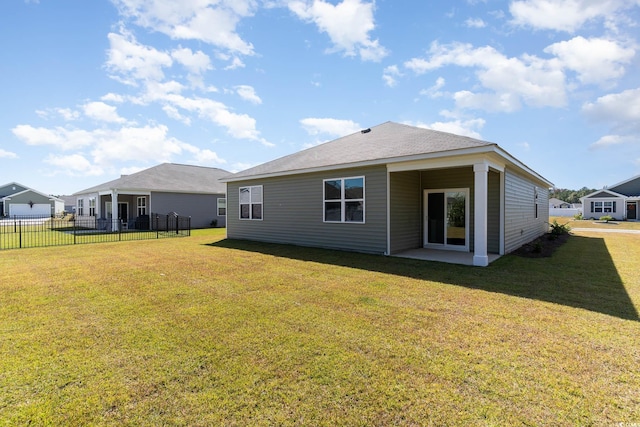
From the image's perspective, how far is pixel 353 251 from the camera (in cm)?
974

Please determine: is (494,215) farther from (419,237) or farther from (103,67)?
(103,67)

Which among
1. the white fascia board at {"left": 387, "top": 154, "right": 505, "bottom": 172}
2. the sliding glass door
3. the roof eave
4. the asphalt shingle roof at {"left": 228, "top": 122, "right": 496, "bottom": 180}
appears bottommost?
the sliding glass door

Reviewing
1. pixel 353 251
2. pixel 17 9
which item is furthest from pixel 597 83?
pixel 17 9

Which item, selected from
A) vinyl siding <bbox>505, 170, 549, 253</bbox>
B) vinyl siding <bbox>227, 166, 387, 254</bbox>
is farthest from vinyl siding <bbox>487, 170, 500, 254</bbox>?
vinyl siding <bbox>227, 166, 387, 254</bbox>

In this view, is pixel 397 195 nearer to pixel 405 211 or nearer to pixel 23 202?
pixel 405 211

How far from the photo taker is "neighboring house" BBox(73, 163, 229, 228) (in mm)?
19406

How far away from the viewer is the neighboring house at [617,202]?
31594 millimetres

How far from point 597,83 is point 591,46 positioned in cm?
417

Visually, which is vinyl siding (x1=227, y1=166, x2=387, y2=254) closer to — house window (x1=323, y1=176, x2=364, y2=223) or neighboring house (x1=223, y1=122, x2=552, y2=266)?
neighboring house (x1=223, y1=122, x2=552, y2=266)

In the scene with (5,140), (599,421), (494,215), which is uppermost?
(5,140)

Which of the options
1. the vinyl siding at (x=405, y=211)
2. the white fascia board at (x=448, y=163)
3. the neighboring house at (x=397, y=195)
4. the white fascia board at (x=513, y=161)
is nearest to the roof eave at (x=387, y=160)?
the neighboring house at (x=397, y=195)

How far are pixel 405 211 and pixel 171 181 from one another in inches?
680

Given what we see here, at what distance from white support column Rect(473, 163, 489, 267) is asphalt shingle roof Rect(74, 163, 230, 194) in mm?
14198

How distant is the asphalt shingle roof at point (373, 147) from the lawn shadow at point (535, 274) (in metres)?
2.81
